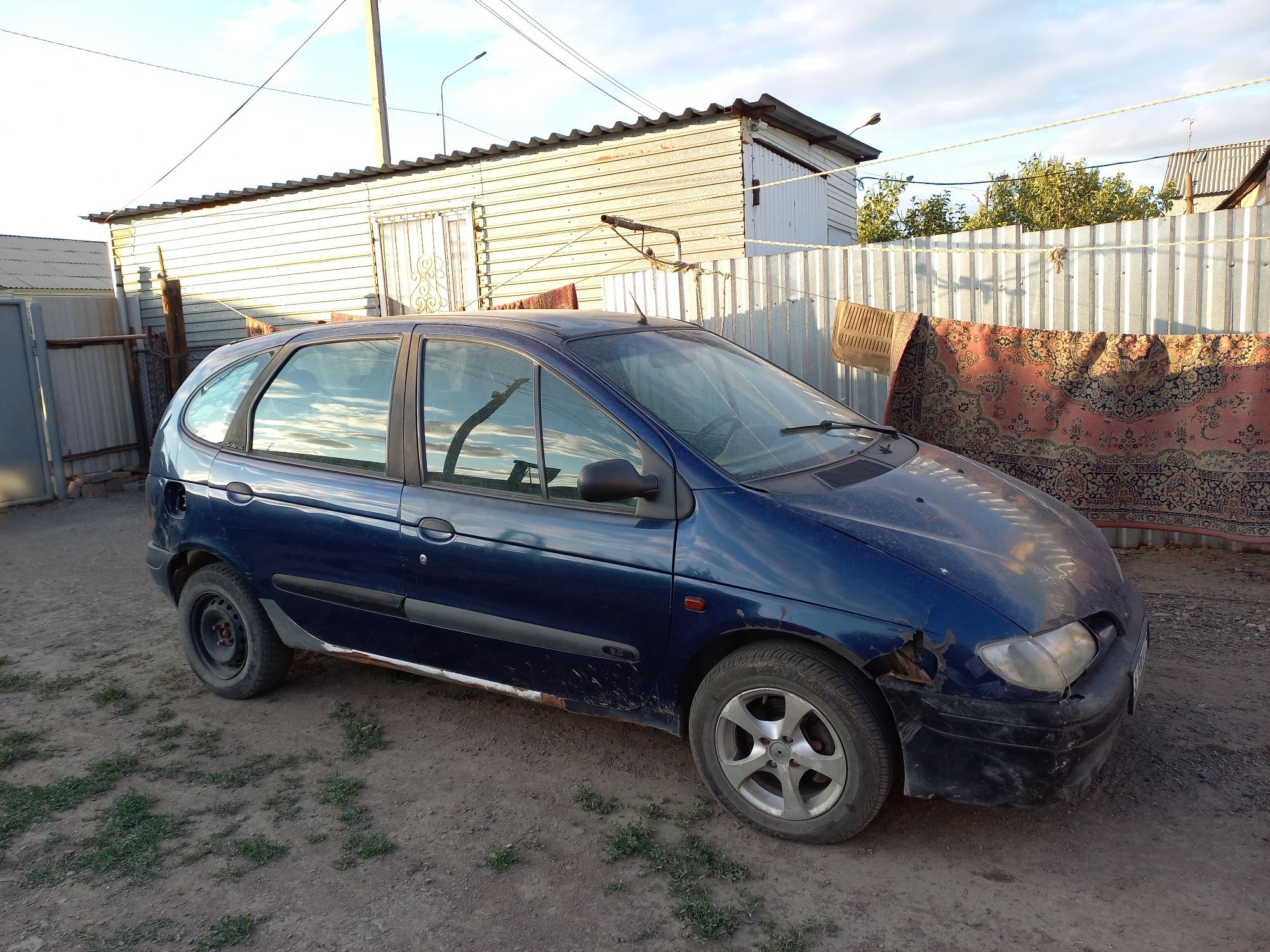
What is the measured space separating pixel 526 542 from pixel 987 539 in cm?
155

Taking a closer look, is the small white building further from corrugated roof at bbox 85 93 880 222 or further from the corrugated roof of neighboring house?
the corrugated roof of neighboring house

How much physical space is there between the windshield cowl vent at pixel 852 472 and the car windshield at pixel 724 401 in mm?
73

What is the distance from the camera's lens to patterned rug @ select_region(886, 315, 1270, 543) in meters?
5.31

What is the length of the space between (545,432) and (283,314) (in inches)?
447

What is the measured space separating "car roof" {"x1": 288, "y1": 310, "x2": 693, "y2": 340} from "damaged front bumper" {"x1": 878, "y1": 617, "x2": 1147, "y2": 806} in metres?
1.80

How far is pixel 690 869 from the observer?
2.90 meters

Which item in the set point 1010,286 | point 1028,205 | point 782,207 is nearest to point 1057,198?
point 1028,205

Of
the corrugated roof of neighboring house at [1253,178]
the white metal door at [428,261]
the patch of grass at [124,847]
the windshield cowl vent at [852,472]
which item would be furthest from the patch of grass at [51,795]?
the corrugated roof of neighboring house at [1253,178]

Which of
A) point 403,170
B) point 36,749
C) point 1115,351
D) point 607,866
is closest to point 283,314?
point 403,170

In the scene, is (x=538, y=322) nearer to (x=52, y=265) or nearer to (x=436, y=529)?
(x=436, y=529)

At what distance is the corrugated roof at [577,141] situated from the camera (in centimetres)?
954

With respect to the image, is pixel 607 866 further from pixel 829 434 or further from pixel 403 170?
pixel 403 170

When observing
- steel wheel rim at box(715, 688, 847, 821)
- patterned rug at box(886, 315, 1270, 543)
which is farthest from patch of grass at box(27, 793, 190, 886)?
patterned rug at box(886, 315, 1270, 543)

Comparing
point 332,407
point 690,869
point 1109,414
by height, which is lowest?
point 690,869
